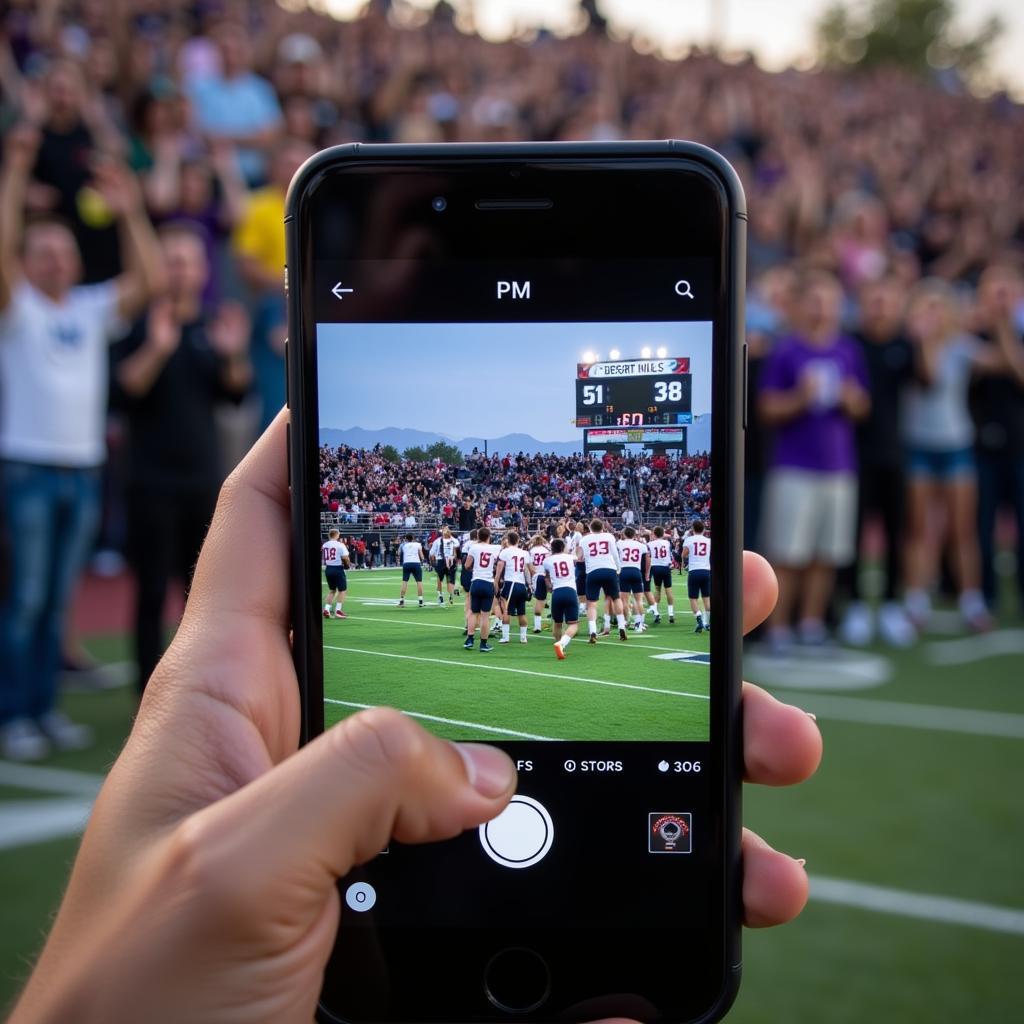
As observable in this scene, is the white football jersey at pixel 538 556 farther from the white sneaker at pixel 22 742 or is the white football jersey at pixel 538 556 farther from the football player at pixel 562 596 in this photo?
the white sneaker at pixel 22 742

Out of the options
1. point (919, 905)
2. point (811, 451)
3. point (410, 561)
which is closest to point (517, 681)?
point (410, 561)

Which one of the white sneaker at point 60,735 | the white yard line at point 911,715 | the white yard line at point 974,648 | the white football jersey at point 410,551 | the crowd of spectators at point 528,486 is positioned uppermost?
the crowd of spectators at point 528,486

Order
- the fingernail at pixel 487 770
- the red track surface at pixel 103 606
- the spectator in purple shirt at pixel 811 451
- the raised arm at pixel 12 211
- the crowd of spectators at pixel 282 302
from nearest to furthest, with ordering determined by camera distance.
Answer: the fingernail at pixel 487 770, the raised arm at pixel 12 211, the crowd of spectators at pixel 282 302, the spectator in purple shirt at pixel 811 451, the red track surface at pixel 103 606

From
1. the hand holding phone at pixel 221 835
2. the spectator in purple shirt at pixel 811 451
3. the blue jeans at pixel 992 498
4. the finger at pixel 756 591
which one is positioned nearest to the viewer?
the hand holding phone at pixel 221 835

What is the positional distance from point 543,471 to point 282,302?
16.7ft

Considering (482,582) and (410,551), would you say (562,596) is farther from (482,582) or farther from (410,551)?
(410,551)

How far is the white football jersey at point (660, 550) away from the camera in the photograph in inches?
71.2

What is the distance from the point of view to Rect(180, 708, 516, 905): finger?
1347 millimetres

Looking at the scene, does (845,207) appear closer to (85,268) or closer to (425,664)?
(85,268)

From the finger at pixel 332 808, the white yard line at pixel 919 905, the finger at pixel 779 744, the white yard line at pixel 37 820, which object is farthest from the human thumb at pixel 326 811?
the white yard line at pixel 37 820

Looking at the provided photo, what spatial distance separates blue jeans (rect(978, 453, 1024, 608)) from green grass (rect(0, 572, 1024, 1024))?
467cm

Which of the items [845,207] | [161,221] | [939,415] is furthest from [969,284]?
[161,221]

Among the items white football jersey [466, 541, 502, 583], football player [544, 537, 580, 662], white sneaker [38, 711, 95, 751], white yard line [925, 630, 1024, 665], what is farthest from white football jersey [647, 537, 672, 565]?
white yard line [925, 630, 1024, 665]

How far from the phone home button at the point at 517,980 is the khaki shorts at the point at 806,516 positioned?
264 inches
